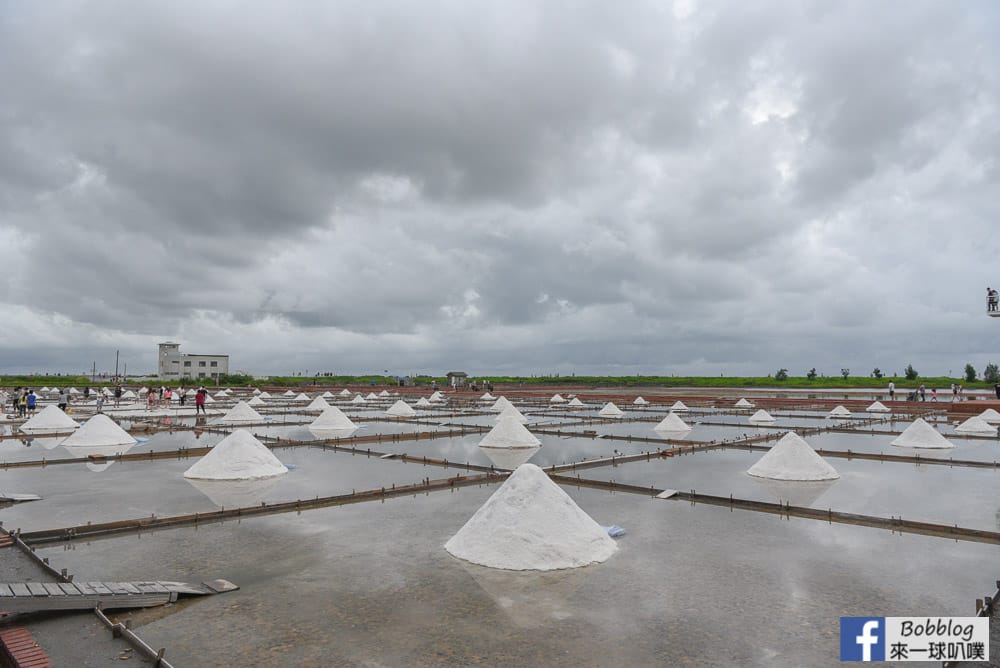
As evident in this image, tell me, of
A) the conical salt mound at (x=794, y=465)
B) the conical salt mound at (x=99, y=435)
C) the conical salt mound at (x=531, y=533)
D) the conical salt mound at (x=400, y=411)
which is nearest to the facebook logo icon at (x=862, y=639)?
the conical salt mound at (x=531, y=533)

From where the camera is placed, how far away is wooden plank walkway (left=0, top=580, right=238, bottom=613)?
180 inches

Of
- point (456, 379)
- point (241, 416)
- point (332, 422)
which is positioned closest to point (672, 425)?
point (332, 422)

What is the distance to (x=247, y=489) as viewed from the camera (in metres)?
9.93

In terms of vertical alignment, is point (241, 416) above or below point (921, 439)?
below

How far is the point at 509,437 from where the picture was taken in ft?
51.5

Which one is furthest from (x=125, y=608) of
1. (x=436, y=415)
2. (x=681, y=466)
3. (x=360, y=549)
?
(x=436, y=415)

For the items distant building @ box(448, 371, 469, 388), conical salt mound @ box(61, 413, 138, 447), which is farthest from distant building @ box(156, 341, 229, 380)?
conical salt mound @ box(61, 413, 138, 447)

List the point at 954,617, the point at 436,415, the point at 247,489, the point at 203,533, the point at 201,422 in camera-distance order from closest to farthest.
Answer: the point at 954,617, the point at 203,533, the point at 247,489, the point at 201,422, the point at 436,415

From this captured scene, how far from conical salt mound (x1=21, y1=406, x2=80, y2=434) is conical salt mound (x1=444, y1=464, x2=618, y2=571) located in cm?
1849

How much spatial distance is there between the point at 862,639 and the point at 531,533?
117 inches

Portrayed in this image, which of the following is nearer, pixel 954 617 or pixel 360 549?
pixel 954 617

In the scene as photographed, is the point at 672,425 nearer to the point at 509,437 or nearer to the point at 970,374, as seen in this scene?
the point at 509,437

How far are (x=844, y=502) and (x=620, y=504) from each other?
335 centimetres

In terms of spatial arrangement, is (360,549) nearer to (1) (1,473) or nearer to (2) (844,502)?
(2) (844,502)
